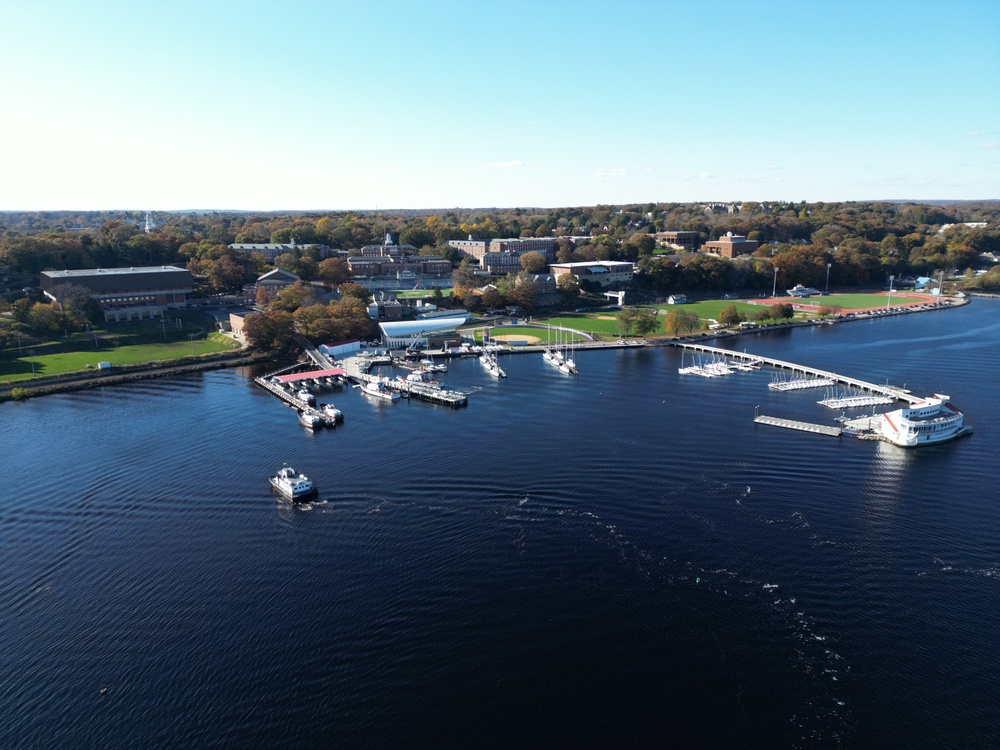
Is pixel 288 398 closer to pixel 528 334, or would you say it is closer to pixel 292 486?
pixel 292 486

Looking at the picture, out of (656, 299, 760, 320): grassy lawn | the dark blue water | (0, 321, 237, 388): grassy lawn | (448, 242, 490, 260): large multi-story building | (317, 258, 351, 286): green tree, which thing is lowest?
the dark blue water

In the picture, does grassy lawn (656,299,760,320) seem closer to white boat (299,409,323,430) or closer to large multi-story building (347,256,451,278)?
large multi-story building (347,256,451,278)

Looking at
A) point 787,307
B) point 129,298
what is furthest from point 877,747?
point 129,298

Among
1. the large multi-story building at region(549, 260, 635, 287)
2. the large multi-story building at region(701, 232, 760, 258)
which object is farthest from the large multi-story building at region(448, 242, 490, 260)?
the large multi-story building at region(701, 232, 760, 258)

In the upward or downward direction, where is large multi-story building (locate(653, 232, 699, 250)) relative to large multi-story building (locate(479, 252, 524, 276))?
upward

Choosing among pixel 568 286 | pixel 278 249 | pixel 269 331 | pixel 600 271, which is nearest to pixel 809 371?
pixel 568 286

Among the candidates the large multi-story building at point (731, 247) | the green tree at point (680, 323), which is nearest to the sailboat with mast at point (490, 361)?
the green tree at point (680, 323)

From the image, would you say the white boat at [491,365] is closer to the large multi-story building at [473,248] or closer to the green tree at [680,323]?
the green tree at [680,323]
